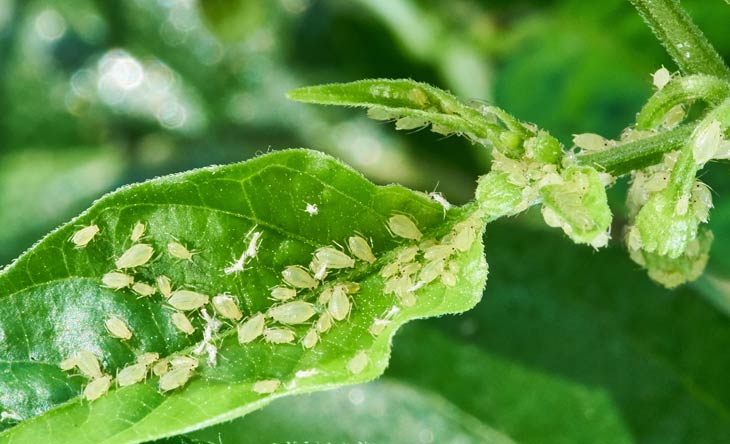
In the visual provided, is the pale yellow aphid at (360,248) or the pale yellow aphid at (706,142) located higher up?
the pale yellow aphid at (706,142)

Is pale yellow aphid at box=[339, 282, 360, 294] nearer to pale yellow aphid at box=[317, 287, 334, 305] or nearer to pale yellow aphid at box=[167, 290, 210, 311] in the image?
pale yellow aphid at box=[317, 287, 334, 305]

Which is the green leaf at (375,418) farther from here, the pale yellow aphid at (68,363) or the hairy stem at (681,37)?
the hairy stem at (681,37)

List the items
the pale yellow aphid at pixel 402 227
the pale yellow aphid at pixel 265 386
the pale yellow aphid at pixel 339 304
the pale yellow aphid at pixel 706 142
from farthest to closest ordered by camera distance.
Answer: the pale yellow aphid at pixel 402 227 < the pale yellow aphid at pixel 339 304 < the pale yellow aphid at pixel 265 386 < the pale yellow aphid at pixel 706 142

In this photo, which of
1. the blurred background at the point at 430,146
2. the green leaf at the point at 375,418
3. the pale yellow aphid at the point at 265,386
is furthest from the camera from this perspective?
→ the blurred background at the point at 430,146

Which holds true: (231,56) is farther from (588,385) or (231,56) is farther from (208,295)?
(208,295)

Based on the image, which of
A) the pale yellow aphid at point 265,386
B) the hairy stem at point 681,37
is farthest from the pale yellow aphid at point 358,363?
the hairy stem at point 681,37

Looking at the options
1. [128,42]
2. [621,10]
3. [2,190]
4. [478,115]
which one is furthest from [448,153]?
[478,115]

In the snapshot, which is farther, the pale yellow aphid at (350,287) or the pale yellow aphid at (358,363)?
the pale yellow aphid at (350,287)

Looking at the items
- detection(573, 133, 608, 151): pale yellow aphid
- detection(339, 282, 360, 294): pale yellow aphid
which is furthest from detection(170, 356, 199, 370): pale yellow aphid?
detection(573, 133, 608, 151): pale yellow aphid
